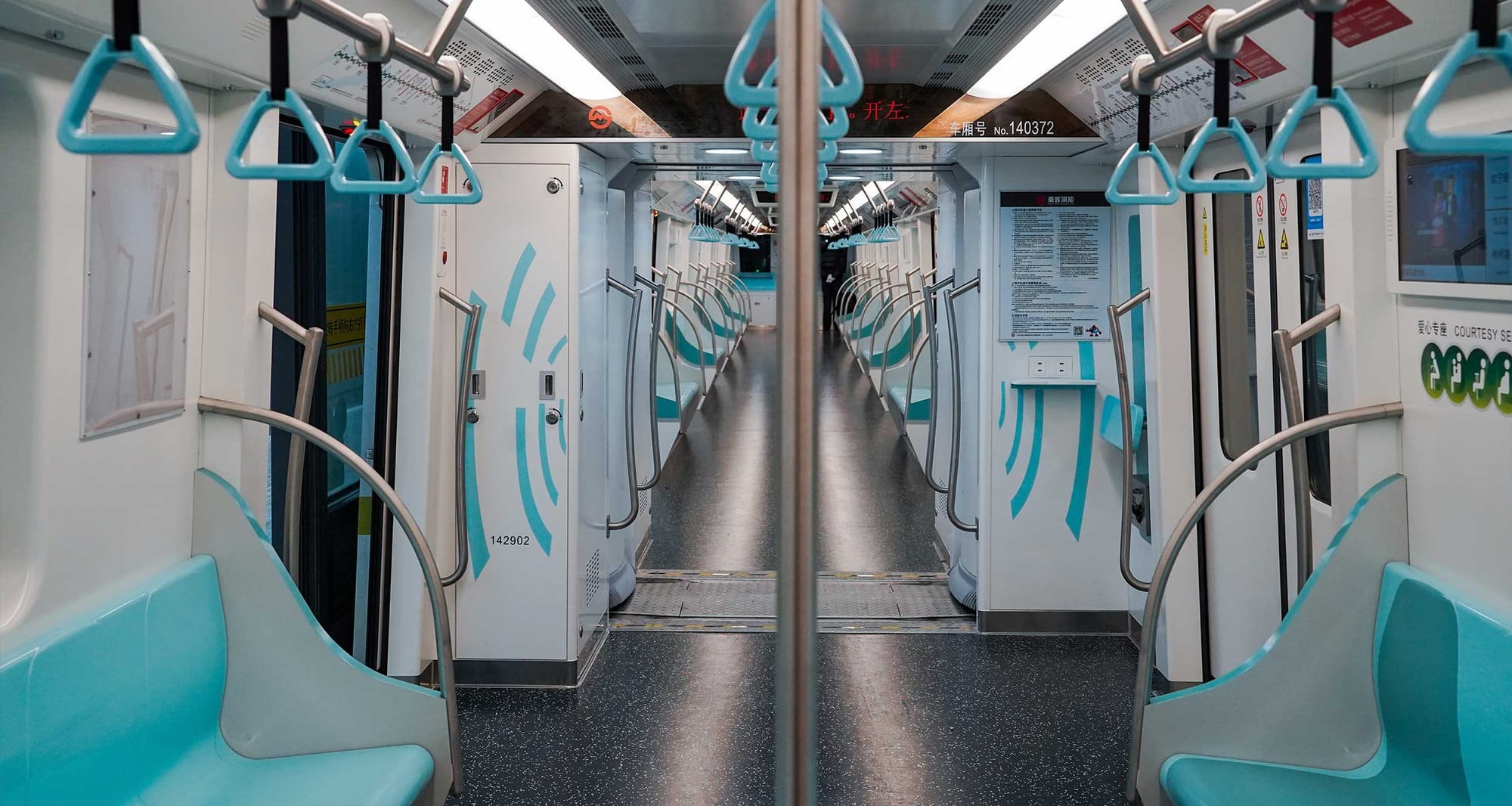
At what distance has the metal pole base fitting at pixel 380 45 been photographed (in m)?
1.81

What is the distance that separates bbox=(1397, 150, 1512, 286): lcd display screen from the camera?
2.48m

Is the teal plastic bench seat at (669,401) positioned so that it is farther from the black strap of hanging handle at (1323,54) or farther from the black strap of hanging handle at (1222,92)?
the black strap of hanging handle at (1323,54)

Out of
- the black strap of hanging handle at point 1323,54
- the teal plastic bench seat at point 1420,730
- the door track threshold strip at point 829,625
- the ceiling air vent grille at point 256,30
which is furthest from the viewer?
the door track threshold strip at point 829,625

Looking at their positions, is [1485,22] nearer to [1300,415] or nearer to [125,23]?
[125,23]

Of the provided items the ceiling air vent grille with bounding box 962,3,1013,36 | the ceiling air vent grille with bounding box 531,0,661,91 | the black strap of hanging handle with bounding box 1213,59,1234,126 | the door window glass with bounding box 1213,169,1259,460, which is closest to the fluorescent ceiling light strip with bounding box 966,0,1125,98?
the ceiling air vent grille with bounding box 962,3,1013,36

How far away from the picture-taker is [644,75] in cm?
443

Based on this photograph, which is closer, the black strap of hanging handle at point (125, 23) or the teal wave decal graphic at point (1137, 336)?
the black strap of hanging handle at point (125, 23)

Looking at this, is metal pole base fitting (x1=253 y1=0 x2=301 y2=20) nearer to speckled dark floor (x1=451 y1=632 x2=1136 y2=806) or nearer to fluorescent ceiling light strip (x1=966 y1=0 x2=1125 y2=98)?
fluorescent ceiling light strip (x1=966 y1=0 x2=1125 y2=98)

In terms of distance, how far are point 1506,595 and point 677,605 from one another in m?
3.85

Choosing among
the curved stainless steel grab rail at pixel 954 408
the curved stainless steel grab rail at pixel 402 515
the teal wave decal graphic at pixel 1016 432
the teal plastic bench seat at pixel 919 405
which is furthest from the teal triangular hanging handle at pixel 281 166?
the teal plastic bench seat at pixel 919 405

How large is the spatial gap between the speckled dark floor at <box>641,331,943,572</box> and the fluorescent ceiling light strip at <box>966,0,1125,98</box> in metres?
1.37

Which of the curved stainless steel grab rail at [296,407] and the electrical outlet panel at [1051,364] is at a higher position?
the electrical outlet panel at [1051,364]

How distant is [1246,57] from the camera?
3.12 meters

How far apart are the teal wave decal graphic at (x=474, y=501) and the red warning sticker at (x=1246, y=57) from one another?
268cm
